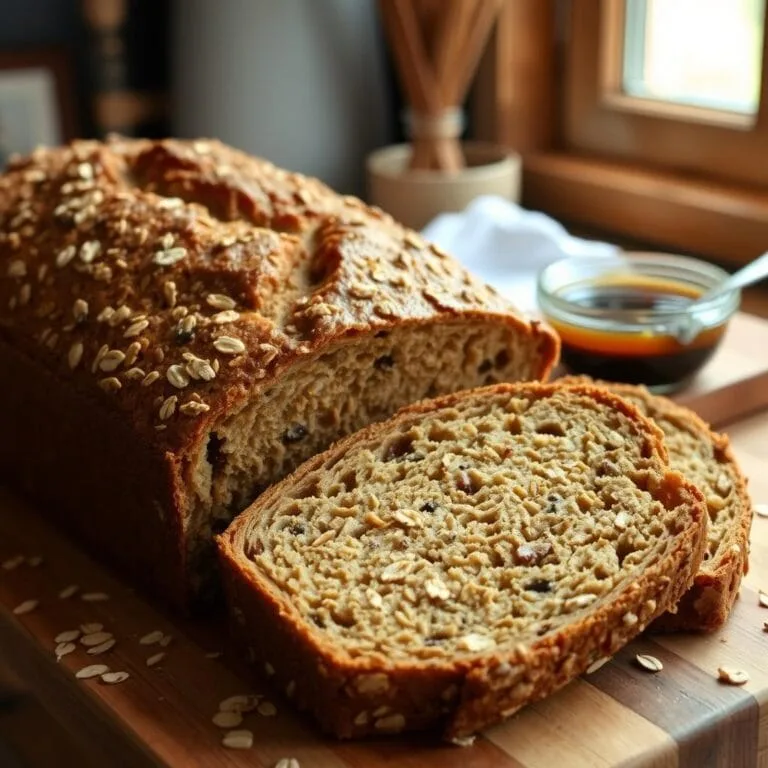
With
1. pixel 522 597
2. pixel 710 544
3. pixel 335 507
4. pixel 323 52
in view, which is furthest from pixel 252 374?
pixel 323 52

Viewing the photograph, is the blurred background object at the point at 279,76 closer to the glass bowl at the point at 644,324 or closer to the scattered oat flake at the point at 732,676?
the glass bowl at the point at 644,324

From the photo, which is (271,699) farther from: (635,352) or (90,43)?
(90,43)

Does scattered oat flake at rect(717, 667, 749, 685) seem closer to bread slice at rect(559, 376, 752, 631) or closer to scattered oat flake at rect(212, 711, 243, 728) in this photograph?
bread slice at rect(559, 376, 752, 631)

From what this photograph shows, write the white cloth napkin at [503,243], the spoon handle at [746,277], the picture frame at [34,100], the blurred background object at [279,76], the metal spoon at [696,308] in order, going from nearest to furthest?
the metal spoon at [696,308], the spoon handle at [746,277], the white cloth napkin at [503,243], the blurred background object at [279,76], the picture frame at [34,100]

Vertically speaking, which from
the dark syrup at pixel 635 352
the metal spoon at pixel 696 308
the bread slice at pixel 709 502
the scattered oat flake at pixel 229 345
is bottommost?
the bread slice at pixel 709 502

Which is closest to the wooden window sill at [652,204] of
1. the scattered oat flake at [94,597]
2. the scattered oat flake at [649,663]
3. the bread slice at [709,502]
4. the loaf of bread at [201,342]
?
the bread slice at [709,502]

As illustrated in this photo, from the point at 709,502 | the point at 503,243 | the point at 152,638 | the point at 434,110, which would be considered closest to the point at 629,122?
the point at 434,110

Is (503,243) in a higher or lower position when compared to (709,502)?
higher
